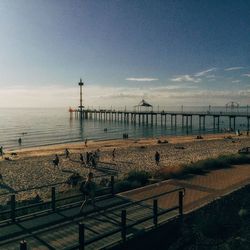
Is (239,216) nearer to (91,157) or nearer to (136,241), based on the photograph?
(136,241)

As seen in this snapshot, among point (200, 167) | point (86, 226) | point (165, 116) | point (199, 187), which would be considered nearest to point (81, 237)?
point (86, 226)

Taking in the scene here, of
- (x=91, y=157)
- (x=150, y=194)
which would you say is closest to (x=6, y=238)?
(x=150, y=194)

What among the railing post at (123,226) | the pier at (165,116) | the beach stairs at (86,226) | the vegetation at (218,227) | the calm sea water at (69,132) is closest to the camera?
the beach stairs at (86,226)

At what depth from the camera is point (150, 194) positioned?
1084 cm

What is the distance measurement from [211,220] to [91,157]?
1565 centimetres

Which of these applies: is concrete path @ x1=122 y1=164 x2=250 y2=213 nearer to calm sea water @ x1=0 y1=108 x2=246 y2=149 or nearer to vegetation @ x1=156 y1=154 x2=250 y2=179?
vegetation @ x1=156 y1=154 x2=250 y2=179

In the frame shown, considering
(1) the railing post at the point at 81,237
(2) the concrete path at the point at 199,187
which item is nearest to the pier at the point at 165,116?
(2) the concrete path at the point at 199,187

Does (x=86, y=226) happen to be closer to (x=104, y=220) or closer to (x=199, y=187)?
(x=104, y=220)

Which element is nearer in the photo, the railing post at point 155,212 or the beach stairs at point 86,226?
the beach stairs at point 86,226

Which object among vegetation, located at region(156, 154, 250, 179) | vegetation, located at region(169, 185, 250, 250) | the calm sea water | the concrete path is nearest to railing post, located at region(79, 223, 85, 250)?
vegetation, located at region(169, 185, 250, 250)

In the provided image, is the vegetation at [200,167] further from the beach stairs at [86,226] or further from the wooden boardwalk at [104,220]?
the beach stairs at [86,226]

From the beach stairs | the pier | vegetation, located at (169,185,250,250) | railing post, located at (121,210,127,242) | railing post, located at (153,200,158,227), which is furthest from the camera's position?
the pier

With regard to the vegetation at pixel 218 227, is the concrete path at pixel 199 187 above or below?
above

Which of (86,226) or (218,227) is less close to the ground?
(86,226)
